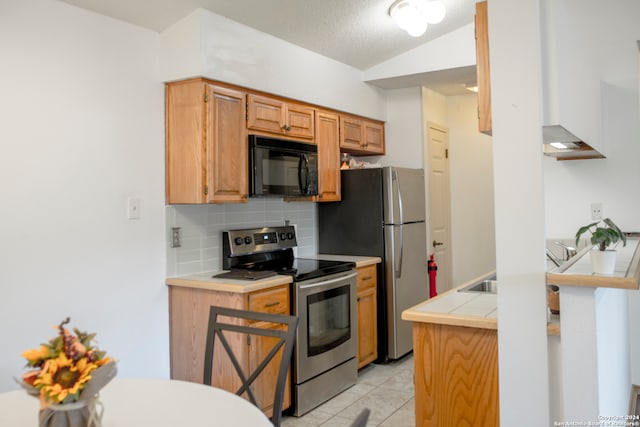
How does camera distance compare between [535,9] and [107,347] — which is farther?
[107,347]

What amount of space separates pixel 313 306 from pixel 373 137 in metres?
1.89

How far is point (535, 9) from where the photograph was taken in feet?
5.95

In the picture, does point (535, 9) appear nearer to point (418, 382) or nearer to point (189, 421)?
point (418, 382)

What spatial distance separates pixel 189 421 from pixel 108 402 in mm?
316

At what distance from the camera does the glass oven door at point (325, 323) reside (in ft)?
10.4

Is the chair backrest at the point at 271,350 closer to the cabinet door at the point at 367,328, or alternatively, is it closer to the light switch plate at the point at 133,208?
the light switch plate at the point at 133,208

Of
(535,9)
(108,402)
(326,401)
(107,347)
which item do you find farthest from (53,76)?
(326,401)

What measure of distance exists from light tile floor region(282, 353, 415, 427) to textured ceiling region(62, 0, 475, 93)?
2442 millimetres

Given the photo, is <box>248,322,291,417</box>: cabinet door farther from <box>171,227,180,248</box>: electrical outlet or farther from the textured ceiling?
the textured ceiling

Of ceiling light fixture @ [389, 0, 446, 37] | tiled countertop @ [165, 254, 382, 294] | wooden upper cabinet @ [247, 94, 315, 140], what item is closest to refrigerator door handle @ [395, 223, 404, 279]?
wooden upper cabinet @ [247, 94, 315, 140]

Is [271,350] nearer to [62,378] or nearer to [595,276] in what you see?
[62,378]

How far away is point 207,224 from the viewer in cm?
332

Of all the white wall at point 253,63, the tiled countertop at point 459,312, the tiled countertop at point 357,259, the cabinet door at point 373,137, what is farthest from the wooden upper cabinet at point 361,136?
the tiled countertop at point 459,312

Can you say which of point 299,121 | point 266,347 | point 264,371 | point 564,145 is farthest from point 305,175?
point 564,145
